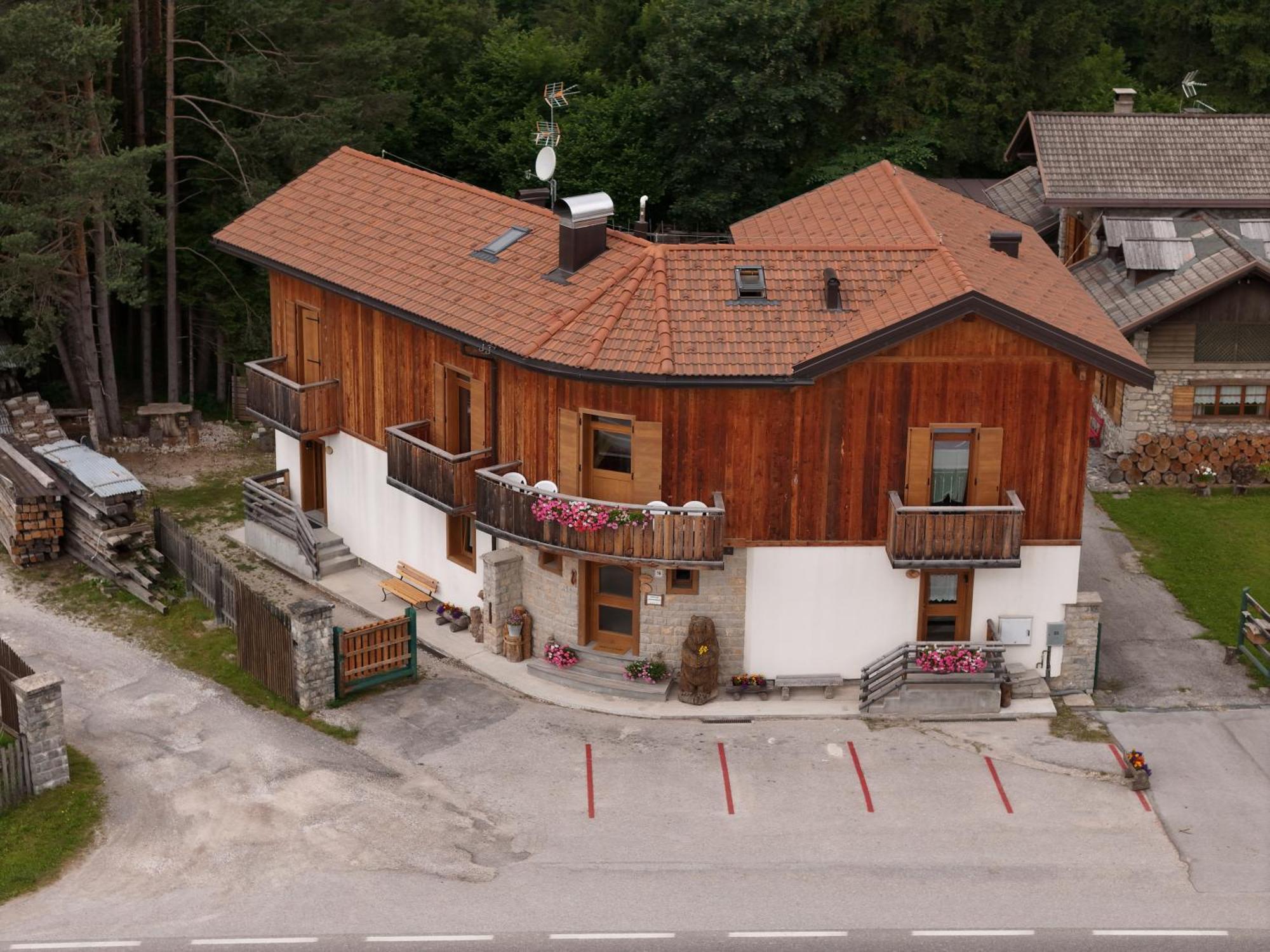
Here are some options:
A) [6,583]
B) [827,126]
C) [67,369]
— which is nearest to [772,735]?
[6,583]

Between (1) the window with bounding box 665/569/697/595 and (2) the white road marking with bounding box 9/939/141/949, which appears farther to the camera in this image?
(1) the window with bounding box 665/569/697/595

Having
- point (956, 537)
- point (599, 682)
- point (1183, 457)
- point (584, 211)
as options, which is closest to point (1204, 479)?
point (1183, 457)

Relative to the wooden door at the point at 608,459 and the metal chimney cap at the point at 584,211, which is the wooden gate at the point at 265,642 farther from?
the metal chimney cap at the point at 584,211

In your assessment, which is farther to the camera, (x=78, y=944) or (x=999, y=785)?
(x=999, y=785)

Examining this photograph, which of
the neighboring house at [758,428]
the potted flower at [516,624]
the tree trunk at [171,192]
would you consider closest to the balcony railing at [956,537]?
the neighboring house at [758,428]

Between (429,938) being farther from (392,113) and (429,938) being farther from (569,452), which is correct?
(392,113)

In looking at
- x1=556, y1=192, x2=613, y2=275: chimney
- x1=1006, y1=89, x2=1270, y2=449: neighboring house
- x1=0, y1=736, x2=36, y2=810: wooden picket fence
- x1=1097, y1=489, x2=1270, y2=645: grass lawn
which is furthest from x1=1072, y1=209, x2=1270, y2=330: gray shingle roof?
x1=0, y1=736, x2=36, y2=810: wooden picket fence

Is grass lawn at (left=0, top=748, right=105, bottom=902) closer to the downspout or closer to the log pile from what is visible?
the downspout

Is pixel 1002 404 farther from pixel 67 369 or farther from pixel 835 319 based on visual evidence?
pixel 67 369
